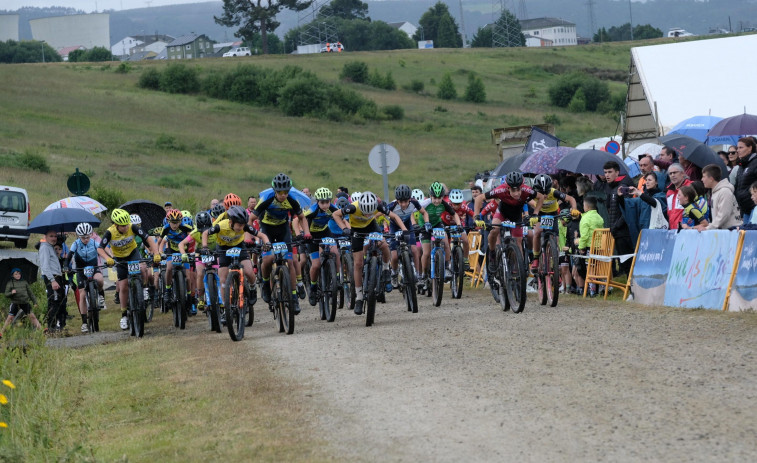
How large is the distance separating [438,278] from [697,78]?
44.7 feet

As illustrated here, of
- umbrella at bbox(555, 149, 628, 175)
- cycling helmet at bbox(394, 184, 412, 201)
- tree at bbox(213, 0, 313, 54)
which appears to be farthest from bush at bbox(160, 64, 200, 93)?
cycling helmet at bbox(394, 184, 412, 201)

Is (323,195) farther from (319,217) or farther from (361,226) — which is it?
(361,226)

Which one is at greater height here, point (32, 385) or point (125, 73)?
point (125, 73)

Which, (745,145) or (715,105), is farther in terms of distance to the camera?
(715,105)

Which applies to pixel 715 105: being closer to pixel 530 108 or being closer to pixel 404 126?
pixel 404 126

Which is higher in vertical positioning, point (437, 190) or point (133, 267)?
point (437, 190)

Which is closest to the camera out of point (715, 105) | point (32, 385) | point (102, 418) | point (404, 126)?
point (102, 418)

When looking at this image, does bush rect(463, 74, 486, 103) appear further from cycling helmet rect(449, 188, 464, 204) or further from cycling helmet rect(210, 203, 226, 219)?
cycling helmet rect(210, 203, 226, 219)

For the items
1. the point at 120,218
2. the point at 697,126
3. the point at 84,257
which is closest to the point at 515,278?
the point at 120,218

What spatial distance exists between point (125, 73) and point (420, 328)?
99.9m

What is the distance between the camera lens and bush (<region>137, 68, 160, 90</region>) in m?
104

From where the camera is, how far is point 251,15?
474 ft

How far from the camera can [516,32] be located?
599 ft

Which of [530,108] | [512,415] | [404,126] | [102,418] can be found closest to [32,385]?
[102,418]
